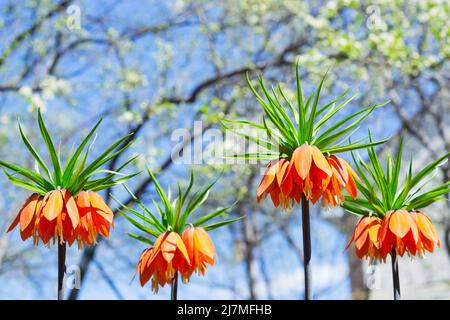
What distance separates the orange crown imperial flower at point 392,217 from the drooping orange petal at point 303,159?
6.8 inches

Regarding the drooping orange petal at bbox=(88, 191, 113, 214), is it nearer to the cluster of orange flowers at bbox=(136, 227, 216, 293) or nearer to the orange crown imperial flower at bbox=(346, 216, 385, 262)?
the cluster of orange flowers at bbox=(136, 227, 216, 293)

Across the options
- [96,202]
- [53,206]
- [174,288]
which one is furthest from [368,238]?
[53,206]

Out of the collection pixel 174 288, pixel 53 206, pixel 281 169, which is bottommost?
pixel 174 288

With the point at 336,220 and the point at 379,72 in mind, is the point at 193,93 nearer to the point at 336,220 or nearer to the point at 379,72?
the point at 379,72

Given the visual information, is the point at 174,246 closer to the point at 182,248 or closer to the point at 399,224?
the point at 182,248

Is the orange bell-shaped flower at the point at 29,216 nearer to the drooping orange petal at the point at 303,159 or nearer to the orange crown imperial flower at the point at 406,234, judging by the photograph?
the drooping orange petal at the point at 303,159

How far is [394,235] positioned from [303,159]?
354 mm

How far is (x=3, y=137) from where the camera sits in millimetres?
11117

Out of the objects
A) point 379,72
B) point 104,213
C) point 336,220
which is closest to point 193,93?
point 379,72

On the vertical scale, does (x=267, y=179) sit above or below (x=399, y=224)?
above

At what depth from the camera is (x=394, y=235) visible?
6.56 feet

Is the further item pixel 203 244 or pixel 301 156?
pixel 203 244
